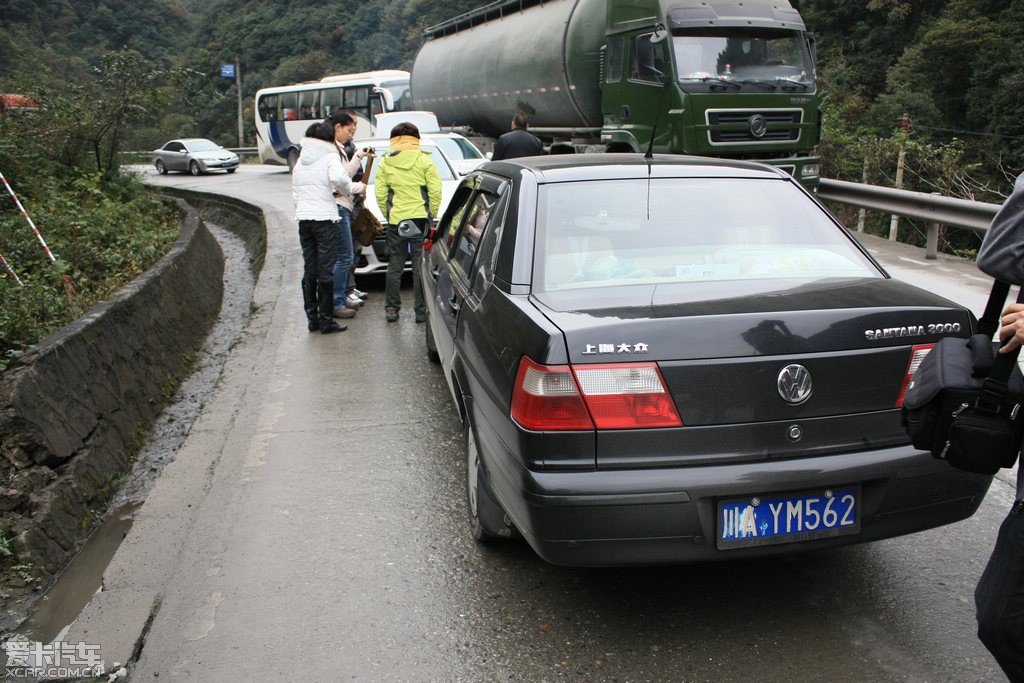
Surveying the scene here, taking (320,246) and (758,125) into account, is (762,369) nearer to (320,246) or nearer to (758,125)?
(320,246)

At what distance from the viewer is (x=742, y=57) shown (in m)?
12.1

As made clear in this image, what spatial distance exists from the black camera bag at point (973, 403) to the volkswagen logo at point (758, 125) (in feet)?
34.3

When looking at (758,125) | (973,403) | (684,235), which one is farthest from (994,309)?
(758,125)

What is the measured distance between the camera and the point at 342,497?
436 cm

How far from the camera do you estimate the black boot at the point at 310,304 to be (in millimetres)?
7738

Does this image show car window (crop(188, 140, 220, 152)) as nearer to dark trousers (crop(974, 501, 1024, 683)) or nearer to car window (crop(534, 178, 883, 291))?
car window (crop(534, 178, 883, 291))

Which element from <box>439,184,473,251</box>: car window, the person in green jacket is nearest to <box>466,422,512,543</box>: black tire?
<box>439,184,473,251</box>: car window

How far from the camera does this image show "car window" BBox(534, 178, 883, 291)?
3.37 meters

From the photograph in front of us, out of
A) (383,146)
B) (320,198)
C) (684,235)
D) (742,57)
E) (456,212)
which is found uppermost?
(742,57)

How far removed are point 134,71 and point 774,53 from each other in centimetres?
1068

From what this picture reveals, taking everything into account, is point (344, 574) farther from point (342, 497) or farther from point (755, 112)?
point (755, 112)

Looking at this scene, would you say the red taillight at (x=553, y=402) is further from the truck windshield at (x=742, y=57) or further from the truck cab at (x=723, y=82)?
the truck windshield at (x=742, y=57)

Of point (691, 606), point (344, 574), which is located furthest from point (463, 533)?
point (691, 606)

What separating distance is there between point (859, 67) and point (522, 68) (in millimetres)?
27958
